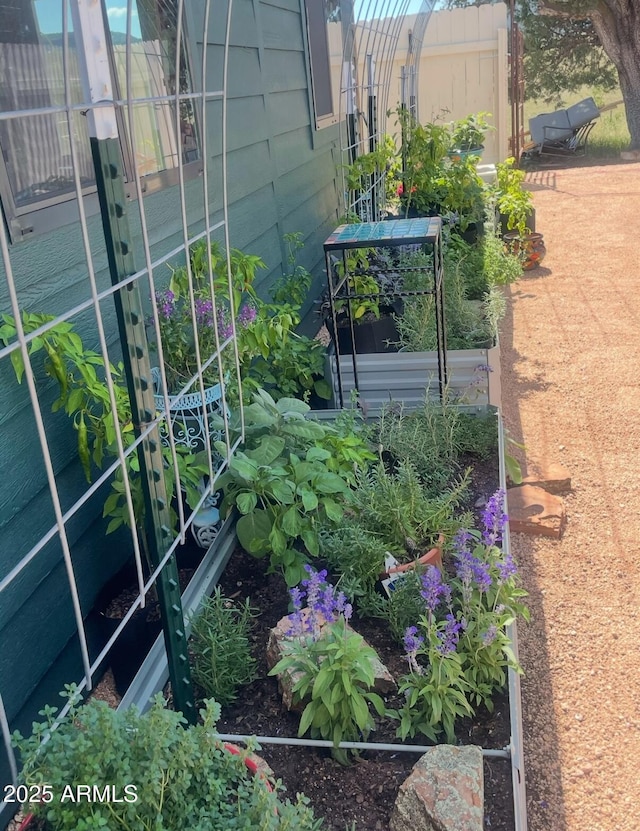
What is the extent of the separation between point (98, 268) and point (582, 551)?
205 centimetres

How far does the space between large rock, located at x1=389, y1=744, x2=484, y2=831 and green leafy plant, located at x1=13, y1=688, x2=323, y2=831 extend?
24cm

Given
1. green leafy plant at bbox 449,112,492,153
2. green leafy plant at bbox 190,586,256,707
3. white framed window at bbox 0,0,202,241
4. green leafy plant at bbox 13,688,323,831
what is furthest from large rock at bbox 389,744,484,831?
green leafy plant at bbox 449,112,492,153

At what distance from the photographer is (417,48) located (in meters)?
8.69

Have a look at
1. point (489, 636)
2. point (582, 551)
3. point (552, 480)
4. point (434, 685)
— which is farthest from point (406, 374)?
point (434, 685)

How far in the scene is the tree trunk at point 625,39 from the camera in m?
13.7

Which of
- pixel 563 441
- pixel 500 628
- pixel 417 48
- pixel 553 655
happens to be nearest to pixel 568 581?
pixel 553 655

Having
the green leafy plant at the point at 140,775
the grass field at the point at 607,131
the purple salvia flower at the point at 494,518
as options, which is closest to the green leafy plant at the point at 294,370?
the purple salvia flower at the point at 494,518

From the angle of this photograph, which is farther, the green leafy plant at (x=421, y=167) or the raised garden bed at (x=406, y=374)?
the green leafy plant at (x=421, y=167)

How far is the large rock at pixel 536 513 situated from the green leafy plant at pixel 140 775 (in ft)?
6.34

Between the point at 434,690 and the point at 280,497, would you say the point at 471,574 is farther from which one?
the point at 280,497

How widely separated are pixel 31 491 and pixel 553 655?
1646 mm

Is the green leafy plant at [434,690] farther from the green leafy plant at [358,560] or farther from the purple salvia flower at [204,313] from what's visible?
the purple salvia flower at [204,313]

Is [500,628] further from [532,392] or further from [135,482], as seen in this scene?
[532,392]

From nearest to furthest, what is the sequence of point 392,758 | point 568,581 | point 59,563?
point 392,758 → point 59,563 → point 568,581
